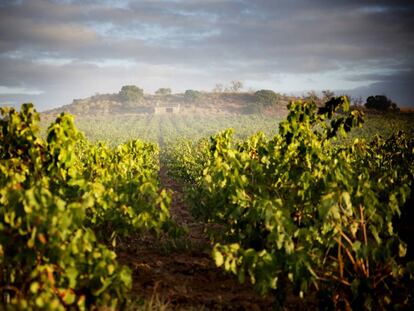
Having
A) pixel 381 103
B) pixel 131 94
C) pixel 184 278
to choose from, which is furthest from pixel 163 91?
pixel 184 278

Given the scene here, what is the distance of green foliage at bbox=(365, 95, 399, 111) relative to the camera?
6618cm

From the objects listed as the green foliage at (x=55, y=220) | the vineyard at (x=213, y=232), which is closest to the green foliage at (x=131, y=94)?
the vineyard at (x=213, y=232)

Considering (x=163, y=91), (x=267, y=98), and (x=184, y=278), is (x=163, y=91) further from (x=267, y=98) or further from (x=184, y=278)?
(x=184, y=278)

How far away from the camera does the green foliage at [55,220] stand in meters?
2.74

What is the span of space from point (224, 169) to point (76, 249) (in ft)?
6.57

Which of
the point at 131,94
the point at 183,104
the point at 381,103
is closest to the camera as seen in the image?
the point at 381,103

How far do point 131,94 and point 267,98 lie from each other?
38897 millimetres

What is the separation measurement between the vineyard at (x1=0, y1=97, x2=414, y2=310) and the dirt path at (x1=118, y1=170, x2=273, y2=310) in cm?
3

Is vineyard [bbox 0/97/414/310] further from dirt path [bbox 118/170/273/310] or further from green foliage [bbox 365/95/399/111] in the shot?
green foliage [bbox 365/95/399/111]

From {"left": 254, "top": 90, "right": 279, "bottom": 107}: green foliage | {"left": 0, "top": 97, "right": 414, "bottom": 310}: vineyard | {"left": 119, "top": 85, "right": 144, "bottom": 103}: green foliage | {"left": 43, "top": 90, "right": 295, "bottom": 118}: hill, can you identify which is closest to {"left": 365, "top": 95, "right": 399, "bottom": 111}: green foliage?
{"left": 43, "top": 90, "right": 295, "bottom": 118}: hill

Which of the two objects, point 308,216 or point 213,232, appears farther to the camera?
point 213,232

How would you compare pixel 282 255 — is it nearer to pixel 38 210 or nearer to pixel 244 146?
pixel 38 210

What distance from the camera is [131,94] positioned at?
96500 mm

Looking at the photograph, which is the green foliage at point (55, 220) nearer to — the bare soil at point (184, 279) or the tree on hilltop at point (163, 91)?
the bare soil at point (184, 279)
